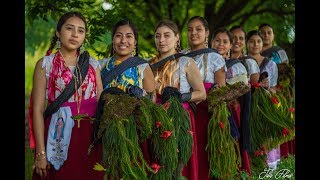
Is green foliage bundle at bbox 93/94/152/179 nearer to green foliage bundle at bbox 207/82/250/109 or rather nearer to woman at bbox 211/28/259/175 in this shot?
green foliage bundle at bbox 207/82/250/109

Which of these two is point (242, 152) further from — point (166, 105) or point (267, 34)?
point (267, 34)

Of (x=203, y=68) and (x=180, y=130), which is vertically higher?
(x=203, y=68)

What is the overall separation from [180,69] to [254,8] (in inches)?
169

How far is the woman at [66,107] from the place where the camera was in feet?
13.0

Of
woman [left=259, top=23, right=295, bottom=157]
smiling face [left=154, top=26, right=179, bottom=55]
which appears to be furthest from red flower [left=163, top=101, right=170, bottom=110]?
woman [left=259, top=23, right=295, bottom=157]

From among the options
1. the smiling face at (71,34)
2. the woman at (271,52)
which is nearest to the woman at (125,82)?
the smiling face at (71,34)

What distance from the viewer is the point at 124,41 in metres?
4.46

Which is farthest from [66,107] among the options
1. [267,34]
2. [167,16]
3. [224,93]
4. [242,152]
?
[167,16]

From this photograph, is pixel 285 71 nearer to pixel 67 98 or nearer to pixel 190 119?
pixel 190 119

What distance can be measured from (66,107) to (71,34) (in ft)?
1.48

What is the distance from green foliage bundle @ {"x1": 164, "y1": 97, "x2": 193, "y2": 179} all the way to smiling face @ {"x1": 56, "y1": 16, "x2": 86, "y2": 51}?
926 mm

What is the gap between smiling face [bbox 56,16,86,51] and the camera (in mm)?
4062

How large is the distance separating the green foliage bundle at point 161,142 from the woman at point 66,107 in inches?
16.0
